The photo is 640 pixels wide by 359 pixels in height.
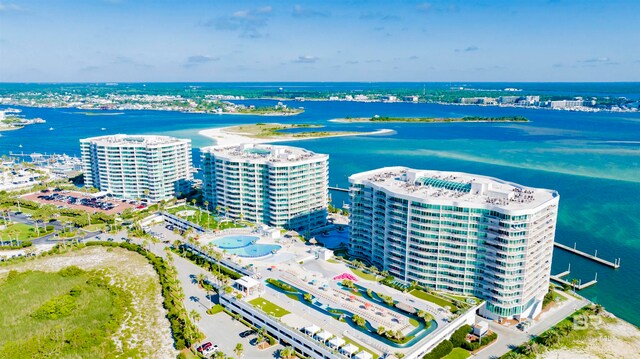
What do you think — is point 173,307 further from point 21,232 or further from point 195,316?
point 21,232

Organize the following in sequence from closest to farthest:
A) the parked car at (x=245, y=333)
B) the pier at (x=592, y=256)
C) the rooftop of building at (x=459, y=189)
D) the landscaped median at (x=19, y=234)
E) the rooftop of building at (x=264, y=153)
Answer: the parked car at (x=245, y=333) → the rooftop of building at (x=459, y=189) → the pier at (x=592, y=256) → the landscaped median at (x=19, y=234) → the rooftop of building at (x=264, y=153)

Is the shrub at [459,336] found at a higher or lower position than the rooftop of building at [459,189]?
lower

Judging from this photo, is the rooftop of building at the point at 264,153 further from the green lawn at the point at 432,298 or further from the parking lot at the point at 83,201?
the green lawn at the point at 432,298

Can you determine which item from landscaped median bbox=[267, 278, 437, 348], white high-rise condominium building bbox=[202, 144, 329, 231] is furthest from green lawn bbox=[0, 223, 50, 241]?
landscaped median bbox=[267, 278, 437, 348]

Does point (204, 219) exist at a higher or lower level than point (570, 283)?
higher

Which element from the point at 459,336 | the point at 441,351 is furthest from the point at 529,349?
the point at 441,351

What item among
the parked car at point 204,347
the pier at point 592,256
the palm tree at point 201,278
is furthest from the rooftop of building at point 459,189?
the parked car at point 204,347

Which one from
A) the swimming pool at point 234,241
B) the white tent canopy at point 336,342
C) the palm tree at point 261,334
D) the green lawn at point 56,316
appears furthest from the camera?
the swimming pool at point 234,241
